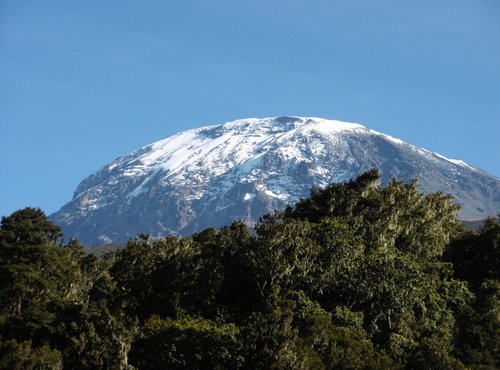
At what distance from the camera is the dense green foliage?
162 ft

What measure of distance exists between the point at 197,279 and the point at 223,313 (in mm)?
3336

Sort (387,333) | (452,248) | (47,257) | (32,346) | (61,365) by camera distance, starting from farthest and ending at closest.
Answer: (452,248), (47,257), (387,333), (32,346), (61,365)

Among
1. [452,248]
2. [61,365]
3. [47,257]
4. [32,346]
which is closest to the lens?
[61,365]

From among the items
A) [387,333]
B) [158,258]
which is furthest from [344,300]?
[158,258]

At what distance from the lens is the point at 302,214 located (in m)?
79.4

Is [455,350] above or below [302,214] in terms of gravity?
below

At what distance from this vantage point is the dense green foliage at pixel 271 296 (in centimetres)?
4950

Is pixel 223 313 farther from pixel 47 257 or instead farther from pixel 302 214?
pixel 302 214

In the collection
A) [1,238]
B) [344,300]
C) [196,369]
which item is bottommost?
[196,369]

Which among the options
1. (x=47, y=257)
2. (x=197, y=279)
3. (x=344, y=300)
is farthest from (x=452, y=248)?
(x=47, y=257)

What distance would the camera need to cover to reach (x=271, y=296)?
5881 cm

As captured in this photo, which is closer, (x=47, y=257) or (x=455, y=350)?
(x=455, y=350)

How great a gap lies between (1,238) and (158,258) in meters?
11.1

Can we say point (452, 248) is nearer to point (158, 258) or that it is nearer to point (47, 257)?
point (158, 258)
